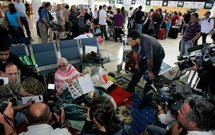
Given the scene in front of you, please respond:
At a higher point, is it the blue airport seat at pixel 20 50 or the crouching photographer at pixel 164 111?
the blue airport seat at pixel 20 50

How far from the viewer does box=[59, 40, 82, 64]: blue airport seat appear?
11.8 feet

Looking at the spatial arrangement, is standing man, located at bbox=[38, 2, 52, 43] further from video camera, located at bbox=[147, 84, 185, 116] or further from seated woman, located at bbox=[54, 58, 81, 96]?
video camera, located at bbox=[147, 84, 185, 116]

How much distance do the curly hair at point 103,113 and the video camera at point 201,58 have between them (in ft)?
6.22

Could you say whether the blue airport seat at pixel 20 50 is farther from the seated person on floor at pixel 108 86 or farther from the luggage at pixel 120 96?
the luggage at pixel 120 96

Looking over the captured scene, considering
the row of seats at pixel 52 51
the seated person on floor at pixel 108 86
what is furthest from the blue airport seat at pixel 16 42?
the seated person on floor at pixel 108 86

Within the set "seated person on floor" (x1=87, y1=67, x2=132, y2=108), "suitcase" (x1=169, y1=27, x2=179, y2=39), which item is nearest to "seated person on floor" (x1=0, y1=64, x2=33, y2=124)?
"seated person on floor" (x1=87, y1=67, x2=132, y2=108)

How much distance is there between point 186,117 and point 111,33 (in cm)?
695

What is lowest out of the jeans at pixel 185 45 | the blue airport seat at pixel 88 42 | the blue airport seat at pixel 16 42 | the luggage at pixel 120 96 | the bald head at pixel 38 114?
the luggage at pixel 120 96

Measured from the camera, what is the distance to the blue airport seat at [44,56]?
3234mm

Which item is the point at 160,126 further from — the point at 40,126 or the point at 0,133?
the point at 0,133

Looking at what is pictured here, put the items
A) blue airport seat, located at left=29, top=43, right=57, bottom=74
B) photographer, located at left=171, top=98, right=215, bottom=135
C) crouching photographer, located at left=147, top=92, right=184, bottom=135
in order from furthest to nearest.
Result: blue airport seat, located at left=29, top=43, right=57, bottom=74 < crouching photographer, located at left=147, top=92, right=184, bottom=135 < photographer, located at left=171, top=98, right=215, bottom=135

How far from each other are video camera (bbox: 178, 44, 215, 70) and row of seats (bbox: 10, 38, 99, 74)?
1919 millimetres

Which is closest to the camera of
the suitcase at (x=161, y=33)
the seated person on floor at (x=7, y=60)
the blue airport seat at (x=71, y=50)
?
the seated person on floor at (x=7, y=60)

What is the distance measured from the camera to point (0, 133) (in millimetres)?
1514
